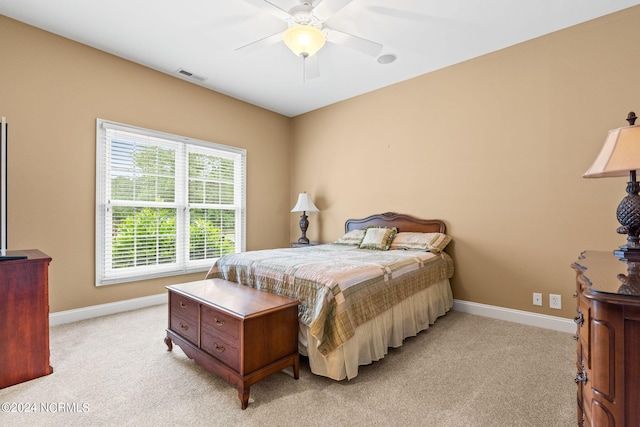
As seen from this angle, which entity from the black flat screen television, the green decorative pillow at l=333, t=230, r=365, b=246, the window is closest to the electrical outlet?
the green decorative pillow at l=333, t=230, r=365, b=246

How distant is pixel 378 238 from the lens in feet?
12.0

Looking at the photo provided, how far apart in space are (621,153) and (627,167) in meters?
0.07

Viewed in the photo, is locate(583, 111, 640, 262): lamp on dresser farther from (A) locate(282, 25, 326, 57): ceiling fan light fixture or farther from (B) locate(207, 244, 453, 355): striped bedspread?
(A) locate(282, 25, 326, 57): ceiling fan light fixture

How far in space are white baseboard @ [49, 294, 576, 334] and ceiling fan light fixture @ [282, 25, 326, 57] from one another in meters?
3.03

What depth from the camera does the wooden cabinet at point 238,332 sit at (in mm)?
1790

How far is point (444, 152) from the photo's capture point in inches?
143

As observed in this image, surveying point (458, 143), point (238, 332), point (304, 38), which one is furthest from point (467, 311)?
point (304, 38)

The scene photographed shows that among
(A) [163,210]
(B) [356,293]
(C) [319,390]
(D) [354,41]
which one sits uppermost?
(D) [354,41]

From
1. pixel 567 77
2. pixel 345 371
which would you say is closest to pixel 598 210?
pixel 567 77

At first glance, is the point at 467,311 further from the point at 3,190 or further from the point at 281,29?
the point at 3,190

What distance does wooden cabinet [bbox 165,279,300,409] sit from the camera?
179cm

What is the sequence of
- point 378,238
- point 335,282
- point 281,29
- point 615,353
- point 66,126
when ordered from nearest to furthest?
point 615,353
point 335,282
point 281,29
point 66,126
point 378,238

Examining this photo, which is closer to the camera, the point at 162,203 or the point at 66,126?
the point at 66,126

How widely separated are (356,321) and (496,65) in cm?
306
